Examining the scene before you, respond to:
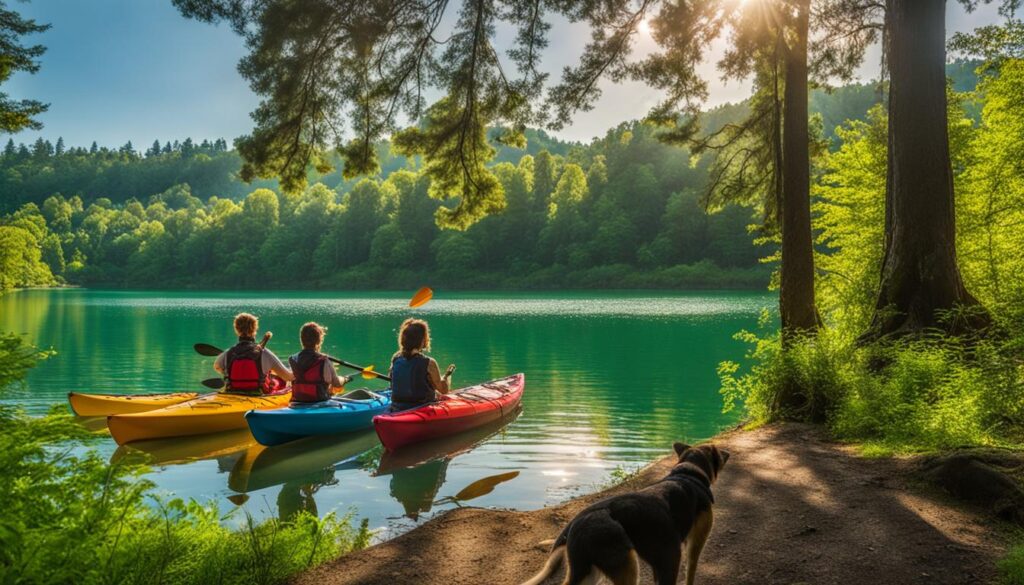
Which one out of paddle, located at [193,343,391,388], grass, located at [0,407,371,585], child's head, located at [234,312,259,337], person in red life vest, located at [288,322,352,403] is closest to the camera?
grass, located at [0,407,371,585]

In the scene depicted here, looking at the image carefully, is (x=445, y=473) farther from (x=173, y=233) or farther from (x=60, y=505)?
(x=173, y=233)

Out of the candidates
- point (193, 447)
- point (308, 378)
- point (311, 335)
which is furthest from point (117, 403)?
point (311, 335)

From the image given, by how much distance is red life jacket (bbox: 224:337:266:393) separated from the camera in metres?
9.73

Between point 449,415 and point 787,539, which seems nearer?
point 787,539

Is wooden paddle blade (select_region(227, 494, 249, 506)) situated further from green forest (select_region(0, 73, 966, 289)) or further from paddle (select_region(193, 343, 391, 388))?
green forest (select_region(0, 73, 966, 289))

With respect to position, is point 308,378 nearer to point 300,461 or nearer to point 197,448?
point 300,461

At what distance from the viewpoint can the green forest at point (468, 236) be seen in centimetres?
6869

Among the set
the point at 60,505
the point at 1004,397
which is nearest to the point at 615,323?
the point at 1004,397

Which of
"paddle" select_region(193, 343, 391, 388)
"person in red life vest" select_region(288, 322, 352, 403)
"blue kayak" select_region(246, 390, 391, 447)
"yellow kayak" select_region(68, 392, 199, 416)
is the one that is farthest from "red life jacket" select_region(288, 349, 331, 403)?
"yellow kayak" select_region(68, 392, 199, 416)

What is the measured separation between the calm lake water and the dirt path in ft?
5.35

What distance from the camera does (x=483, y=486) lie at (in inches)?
296

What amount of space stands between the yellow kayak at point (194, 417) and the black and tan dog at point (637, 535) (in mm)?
7747

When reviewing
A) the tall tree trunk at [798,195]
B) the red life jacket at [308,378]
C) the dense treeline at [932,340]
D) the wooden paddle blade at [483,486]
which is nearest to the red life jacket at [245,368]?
the red life jacket at [308,378]

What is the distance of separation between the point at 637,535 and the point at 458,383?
12.3m
